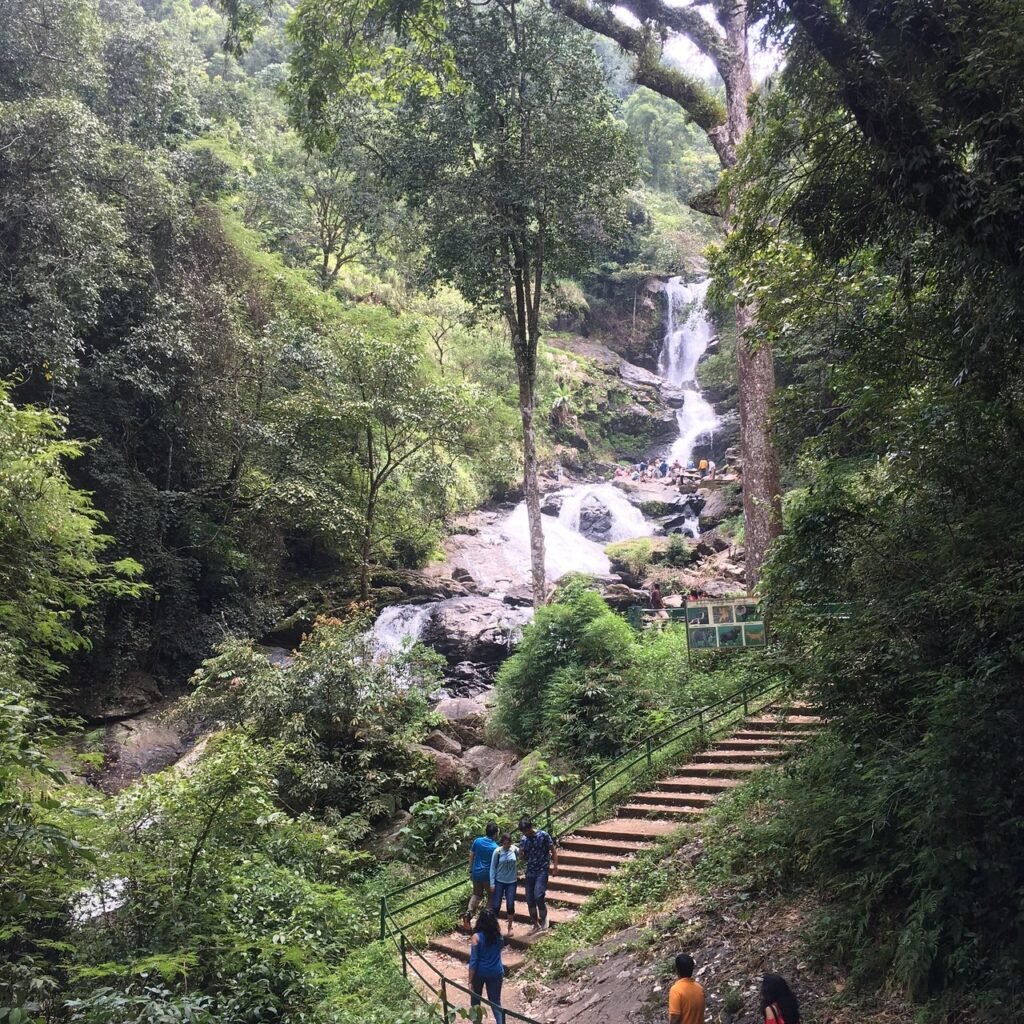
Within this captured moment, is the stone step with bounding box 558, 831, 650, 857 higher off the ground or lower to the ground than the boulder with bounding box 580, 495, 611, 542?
lower

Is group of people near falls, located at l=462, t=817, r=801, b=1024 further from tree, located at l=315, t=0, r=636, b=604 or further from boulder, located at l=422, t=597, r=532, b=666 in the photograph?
boulder, located at l=422, t=597, r=532, b=666

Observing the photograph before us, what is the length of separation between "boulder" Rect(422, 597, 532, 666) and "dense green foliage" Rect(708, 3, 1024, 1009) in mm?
12845

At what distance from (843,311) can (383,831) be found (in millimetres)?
10614

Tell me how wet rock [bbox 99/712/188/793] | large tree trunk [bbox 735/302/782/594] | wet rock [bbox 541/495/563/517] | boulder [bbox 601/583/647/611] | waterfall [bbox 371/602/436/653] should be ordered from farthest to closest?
wet rock [bbox 541/495/563/517] → boulder [bbox 601/583/647/611] → waterfall [bbox 371/602/436/653] → wet rock [bbox 99/712/188/793] → large tree trunk [bbox 735/302/782/594]

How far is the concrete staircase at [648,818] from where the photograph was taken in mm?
9297

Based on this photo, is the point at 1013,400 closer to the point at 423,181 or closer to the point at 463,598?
the point at 423,181

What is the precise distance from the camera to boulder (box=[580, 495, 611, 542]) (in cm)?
3139

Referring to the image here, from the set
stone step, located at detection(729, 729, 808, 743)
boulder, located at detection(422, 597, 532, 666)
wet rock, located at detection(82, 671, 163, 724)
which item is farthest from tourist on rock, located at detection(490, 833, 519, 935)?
wet rock, located at detection(82, 671, 163, 724)

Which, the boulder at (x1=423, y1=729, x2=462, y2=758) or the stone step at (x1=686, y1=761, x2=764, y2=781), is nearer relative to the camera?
the stone step at (x1=686, y1=761, x2=764, y2=781)

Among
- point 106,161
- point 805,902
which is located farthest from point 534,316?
point 805,902

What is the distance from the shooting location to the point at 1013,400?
608 centimetres

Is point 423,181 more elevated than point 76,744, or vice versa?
point 423,181

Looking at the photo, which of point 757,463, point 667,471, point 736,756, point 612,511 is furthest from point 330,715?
point 667,471

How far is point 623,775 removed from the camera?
11.8m
